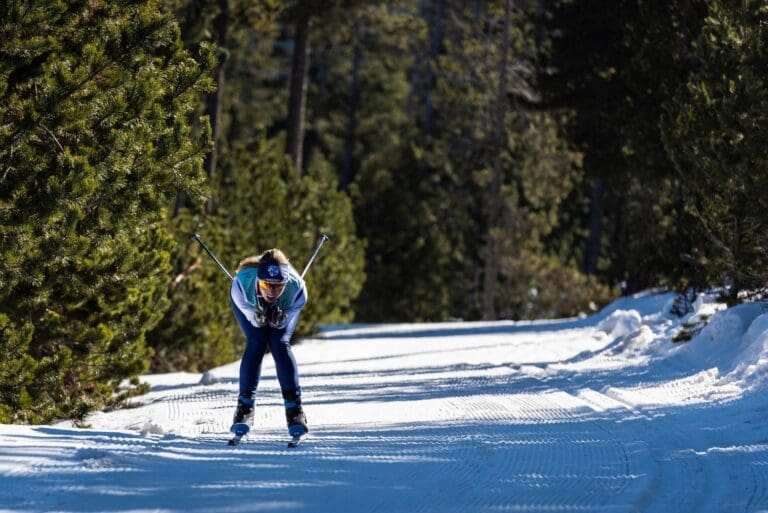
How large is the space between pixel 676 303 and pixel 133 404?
10307mm

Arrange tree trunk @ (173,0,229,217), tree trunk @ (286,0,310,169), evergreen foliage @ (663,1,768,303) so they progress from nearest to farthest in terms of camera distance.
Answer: evergreen foliage @ (663,1,768,303)
tree trunk @ (173,0,229,217)
tree trunk @ (286,0,310,169)

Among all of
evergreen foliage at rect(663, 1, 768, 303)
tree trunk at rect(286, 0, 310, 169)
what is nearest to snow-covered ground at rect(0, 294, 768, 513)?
evergreen foliage at rect(663, 1, 768, 303)

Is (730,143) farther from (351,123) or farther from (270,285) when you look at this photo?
(351,123)

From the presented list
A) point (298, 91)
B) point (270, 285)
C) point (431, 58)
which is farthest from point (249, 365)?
point (431, 58)

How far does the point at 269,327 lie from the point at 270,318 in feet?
0.56

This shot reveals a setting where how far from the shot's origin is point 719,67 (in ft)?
53.8

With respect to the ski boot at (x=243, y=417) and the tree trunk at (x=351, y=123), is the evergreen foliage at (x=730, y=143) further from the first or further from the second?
the tree trunk at (x=351, y=123)

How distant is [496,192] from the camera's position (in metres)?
40.1

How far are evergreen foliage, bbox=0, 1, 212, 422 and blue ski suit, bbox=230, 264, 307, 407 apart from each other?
2124mm

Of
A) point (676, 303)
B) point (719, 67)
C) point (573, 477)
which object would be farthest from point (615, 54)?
point (573, 477)

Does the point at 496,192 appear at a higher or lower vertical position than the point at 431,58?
lower

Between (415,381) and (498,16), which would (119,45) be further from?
(498,16)

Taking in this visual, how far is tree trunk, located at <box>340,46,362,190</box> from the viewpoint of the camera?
167 feet

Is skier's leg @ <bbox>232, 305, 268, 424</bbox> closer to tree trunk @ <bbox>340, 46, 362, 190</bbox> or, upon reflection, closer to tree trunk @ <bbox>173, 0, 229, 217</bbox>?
tree trunk @ <bbox>173, 0, 229, 217</bbox>
